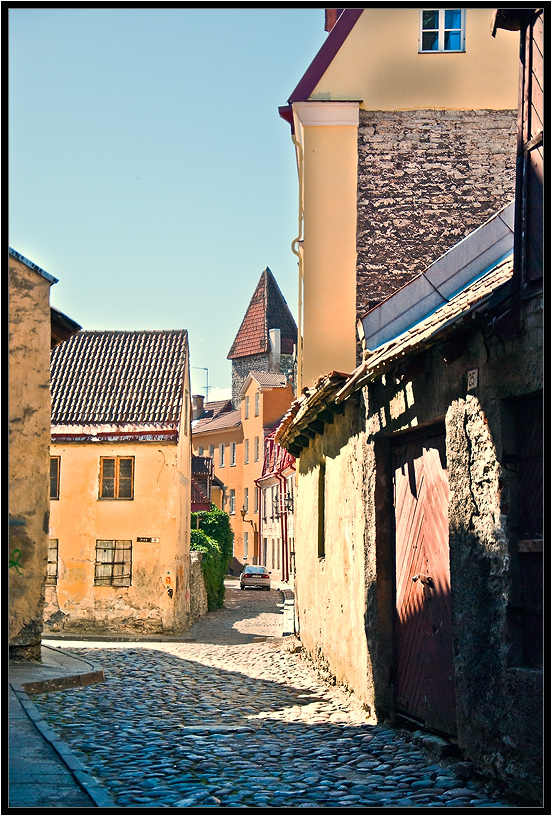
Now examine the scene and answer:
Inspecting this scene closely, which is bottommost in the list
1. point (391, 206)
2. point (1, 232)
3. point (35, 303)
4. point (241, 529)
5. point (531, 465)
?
point (241, 529)

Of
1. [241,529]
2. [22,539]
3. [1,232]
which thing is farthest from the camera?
[241,529]

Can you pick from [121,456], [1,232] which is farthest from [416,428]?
[121,456]

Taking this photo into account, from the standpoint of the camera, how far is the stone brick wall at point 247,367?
6419cm

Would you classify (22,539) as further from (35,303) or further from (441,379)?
(441,379)

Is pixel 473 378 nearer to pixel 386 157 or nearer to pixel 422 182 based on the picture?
pixel 422 182

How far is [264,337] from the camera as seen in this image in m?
64.8

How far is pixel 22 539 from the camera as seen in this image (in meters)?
11.9

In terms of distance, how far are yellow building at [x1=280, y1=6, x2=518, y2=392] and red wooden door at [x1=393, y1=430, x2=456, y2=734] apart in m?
6.42

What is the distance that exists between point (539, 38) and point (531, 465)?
263 centimetres

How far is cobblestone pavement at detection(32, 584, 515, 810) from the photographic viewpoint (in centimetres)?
564

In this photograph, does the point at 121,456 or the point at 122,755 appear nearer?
the point at 122,755

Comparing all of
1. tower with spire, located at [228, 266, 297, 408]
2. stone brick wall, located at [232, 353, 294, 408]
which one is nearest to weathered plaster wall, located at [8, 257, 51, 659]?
tower with spire, located at [228, 266, 297, 408]

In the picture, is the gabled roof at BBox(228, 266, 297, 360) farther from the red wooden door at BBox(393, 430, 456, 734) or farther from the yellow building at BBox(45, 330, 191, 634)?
the red wooden door at BBox(393, 430, 456, 734)

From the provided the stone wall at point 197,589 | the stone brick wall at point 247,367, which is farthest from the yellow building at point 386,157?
the stone brick wall at point 247,367
